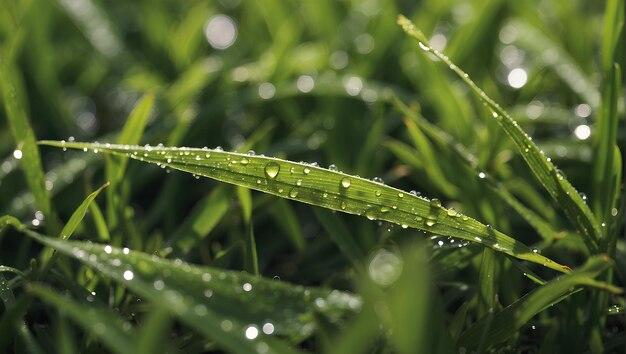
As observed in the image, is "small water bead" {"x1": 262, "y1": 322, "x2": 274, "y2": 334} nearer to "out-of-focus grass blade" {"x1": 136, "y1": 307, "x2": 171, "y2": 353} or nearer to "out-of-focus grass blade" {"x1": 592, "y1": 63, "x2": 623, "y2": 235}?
"out-of-focus grass blade" {"x1": 136, "y1": 307, "x2": 171, "y2": 353}

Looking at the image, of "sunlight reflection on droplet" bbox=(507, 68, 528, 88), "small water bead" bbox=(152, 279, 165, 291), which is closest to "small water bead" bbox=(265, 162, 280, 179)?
"small water bead" bbox=(152, 279, 165, 291)

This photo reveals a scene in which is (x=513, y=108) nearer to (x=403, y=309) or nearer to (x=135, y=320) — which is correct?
(x=135, y=320)

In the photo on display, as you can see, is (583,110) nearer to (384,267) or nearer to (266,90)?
(266,90)

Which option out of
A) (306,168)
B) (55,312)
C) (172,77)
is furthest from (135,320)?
(172,77)

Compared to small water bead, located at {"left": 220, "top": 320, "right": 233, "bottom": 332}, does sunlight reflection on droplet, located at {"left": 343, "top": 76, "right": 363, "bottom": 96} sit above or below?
above

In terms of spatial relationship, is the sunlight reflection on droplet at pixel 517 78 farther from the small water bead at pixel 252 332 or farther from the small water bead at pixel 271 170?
the small water bead at pixel 252 332

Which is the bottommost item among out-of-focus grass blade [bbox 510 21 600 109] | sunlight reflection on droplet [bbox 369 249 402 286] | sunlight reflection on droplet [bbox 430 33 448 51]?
sunlight reflection on droplet [bbox 369 249 402 286]

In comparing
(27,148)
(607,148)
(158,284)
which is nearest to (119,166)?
(27,148)
